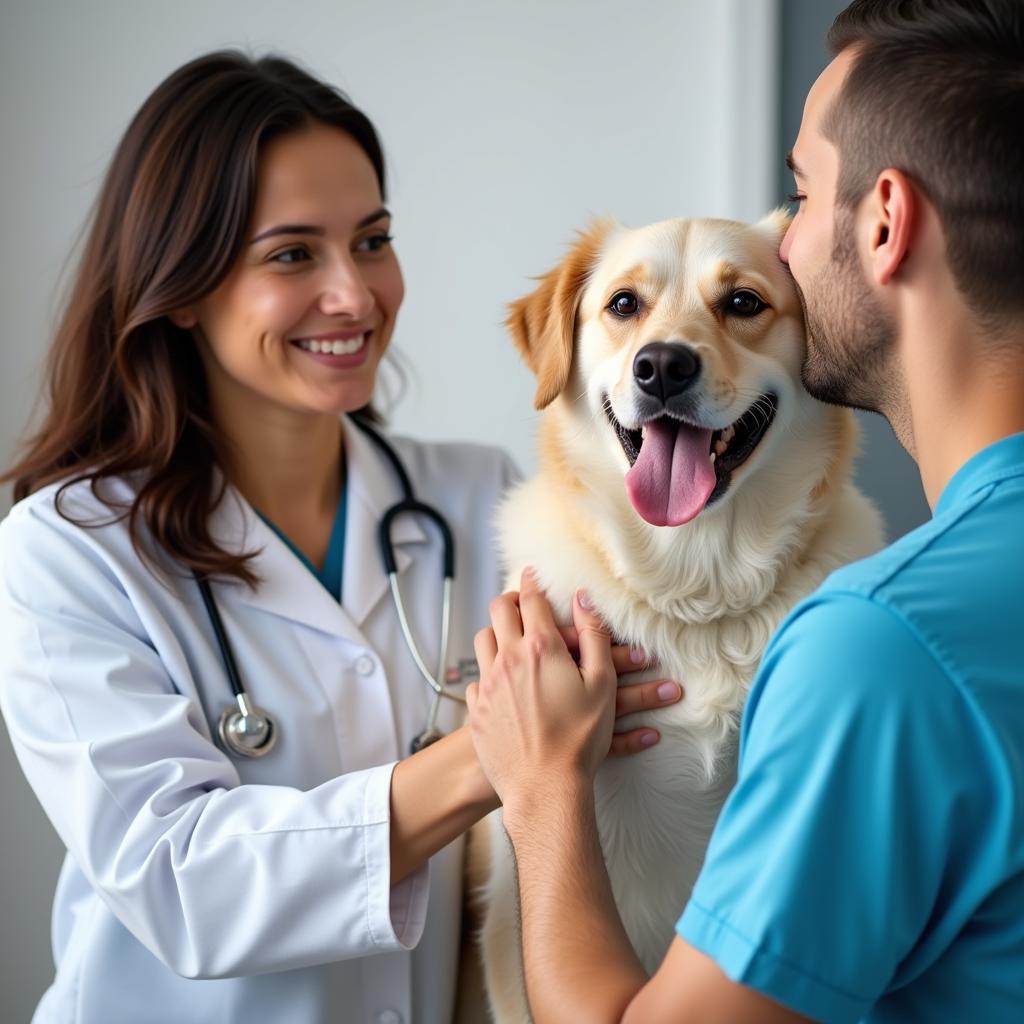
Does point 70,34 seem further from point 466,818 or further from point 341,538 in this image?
point 466,818

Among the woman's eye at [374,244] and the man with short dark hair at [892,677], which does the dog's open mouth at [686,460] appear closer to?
the man with short dark hair at [892,677]

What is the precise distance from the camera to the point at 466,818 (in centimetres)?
134

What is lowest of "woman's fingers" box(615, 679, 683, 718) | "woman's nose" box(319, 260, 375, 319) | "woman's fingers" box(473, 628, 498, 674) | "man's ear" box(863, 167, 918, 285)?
"woman's fingers" box(615, 679, 683, 718)

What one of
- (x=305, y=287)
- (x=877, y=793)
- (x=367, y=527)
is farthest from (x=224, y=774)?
(x=877, y=793)

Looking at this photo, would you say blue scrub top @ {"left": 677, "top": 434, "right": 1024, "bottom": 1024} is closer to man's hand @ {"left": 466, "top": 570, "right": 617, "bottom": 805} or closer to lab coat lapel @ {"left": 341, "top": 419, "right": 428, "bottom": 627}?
man's hand @ {"left": 466, "top": 570, "right": 617, "bottom": 805}

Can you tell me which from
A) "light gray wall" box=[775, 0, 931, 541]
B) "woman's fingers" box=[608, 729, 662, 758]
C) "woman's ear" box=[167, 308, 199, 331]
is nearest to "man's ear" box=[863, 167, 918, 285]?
"woman's fingers" box=[608, 729, 662, 758]

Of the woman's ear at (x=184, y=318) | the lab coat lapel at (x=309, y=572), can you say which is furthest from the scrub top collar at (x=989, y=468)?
the woman's ear at (x=184, y=318)

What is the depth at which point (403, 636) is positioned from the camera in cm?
169

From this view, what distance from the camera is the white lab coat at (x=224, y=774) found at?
4.36 feet

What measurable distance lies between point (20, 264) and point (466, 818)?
153 centimetres

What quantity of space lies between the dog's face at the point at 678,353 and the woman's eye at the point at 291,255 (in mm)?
367

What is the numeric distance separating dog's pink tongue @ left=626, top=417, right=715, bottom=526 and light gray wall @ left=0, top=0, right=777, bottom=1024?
41.7 inches

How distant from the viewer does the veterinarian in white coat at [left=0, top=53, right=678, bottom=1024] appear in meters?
1.33

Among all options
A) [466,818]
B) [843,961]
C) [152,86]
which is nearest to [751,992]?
[843,961]
